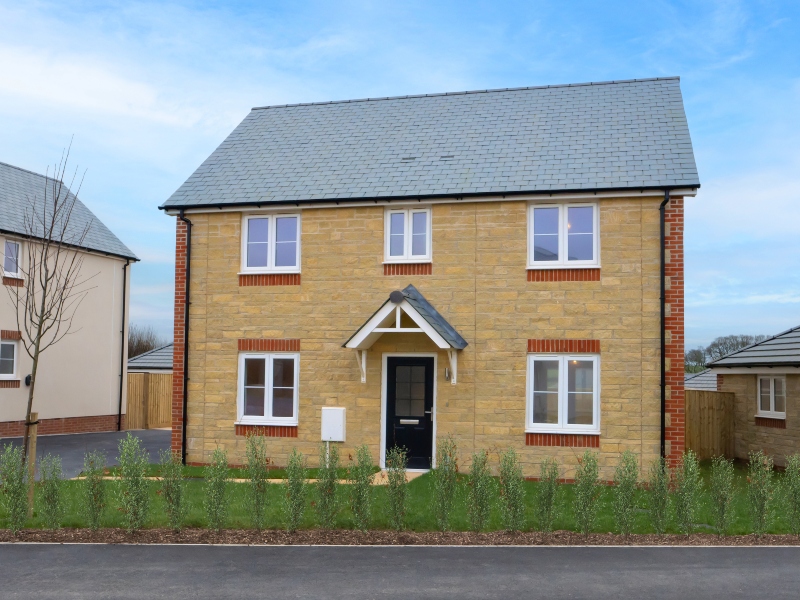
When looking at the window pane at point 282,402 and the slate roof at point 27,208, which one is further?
the slate roof at point 27,208

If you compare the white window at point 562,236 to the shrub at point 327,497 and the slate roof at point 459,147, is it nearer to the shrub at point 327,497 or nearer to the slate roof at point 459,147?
the slate roof at point 459,147

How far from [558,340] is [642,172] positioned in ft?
11.8

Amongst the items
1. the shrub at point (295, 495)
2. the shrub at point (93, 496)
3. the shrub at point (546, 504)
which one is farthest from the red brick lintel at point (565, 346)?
the shrub at point (93, 496)

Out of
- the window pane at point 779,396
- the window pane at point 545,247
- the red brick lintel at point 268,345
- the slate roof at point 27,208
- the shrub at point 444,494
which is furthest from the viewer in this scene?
the slate roof at point 27,208

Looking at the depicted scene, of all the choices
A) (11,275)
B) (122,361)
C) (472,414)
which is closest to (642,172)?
(472,414)

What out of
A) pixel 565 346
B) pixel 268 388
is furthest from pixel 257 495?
pixel 565 346

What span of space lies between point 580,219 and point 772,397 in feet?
27.4

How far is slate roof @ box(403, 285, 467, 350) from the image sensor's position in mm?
15258

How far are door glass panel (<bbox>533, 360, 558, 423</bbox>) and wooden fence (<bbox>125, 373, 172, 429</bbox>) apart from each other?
18.5 m

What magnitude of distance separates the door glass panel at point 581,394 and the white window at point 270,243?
19.9 feet

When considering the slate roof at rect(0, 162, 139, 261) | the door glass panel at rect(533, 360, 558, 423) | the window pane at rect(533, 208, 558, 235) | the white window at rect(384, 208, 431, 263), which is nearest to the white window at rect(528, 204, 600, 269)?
the window pane at rect(533, 208, 558, 235)

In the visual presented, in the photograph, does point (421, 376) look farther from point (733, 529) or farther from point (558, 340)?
point (733, 529)

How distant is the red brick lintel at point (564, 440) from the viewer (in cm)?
1545

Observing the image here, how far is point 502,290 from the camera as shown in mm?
16094
